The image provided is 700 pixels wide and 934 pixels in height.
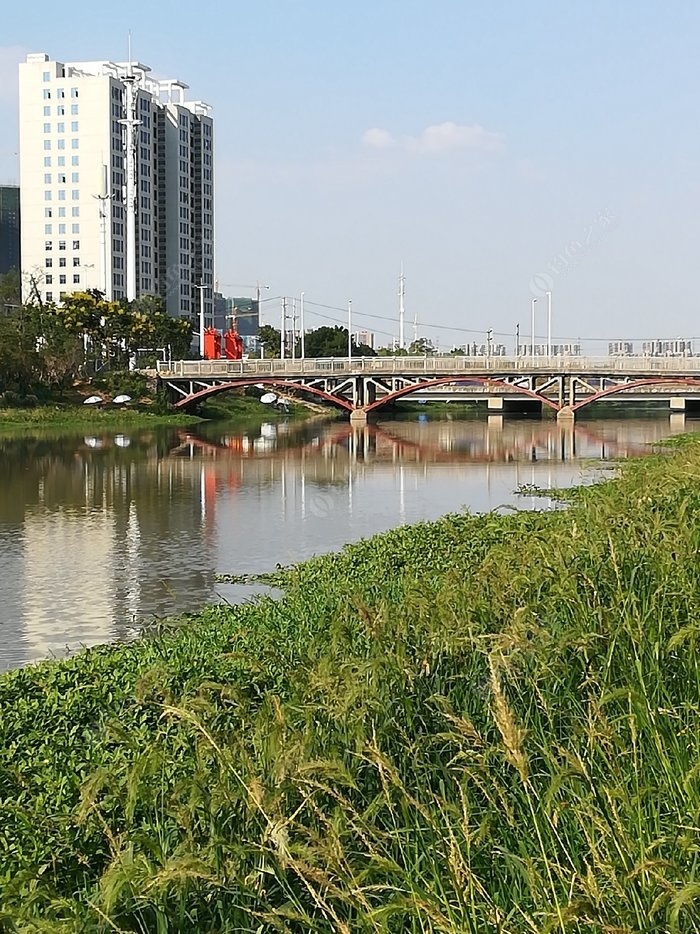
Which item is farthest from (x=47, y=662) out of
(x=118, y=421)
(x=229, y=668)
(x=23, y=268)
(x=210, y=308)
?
(x=210, y=308)

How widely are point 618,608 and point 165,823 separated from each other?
2.08 metres

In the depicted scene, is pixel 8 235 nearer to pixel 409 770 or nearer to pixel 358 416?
pixel 358 416

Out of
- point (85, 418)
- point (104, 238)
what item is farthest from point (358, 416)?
point (104, 238)

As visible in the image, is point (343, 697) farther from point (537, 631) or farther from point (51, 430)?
point (51, 430)

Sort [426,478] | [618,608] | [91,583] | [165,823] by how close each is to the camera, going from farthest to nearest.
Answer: [426,478]
[91,583]
[618,608]
[165,823]

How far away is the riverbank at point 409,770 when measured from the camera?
9.14 ft

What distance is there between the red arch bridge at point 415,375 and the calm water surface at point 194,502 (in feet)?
23.2

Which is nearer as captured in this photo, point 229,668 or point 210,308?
point 229,668

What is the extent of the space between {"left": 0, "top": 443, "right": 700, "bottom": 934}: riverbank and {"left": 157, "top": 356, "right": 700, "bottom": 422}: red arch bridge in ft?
150

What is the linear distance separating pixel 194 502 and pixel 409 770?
62.0ft

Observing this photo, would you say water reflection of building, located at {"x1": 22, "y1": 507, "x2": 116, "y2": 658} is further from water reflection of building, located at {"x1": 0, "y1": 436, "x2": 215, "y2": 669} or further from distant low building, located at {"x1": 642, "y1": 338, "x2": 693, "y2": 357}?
distant low building, located at {"x1": 642, "y1": 338, "x2": 693, "y2": 357}

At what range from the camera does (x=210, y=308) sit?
109 metres

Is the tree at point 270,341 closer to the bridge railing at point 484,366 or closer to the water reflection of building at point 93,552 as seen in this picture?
the bridge railing at point 484,366

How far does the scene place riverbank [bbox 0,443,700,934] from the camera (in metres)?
2.79
